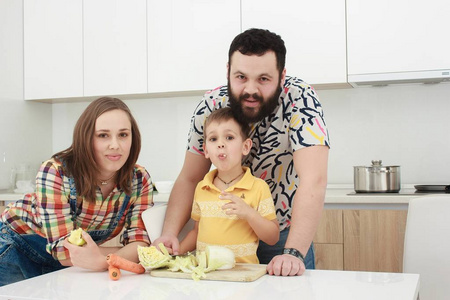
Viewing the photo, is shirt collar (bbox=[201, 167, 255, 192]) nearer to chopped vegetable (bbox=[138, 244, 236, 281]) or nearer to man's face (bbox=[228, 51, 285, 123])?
man's face (bbox=[228, 51, 285, 123])

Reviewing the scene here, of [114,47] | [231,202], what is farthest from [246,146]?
[114,47]

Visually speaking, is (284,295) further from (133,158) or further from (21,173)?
(21,173)

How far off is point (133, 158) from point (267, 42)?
559 millimetres

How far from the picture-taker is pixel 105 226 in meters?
1.86

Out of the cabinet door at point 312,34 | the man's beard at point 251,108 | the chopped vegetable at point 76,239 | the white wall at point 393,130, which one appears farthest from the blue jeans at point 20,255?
the white wall at point 393,130

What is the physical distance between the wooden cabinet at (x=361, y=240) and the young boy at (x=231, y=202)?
49.0 inches

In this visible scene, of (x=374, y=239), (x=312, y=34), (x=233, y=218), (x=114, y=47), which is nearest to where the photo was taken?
(x=233, y=218)

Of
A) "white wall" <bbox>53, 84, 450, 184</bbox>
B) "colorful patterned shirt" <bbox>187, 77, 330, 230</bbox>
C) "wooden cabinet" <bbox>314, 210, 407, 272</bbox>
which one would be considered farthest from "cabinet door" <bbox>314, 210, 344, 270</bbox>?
"colorful patterned shirt" <bbox>187, 77, 330, 230</bbox>

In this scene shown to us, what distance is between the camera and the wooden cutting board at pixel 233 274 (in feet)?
4.40

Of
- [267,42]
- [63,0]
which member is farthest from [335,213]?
[63,0]

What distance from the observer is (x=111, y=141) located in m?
1.72

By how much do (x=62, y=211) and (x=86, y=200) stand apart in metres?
0.10

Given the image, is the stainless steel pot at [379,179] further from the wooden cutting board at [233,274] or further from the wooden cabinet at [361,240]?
the wooden cutting board at [233,274]

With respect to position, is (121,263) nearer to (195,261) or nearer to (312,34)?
(195,261)
